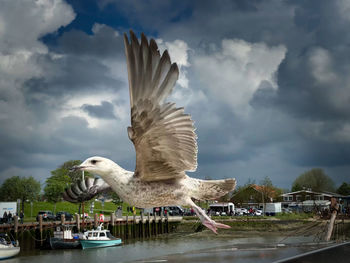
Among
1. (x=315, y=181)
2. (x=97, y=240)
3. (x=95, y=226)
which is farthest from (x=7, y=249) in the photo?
(x=315, y=181)

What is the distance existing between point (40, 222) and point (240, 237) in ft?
56.6

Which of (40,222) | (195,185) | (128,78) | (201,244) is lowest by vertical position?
(201,244)

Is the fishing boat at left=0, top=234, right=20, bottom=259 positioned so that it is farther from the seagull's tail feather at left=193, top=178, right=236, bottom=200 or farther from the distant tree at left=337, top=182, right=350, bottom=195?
the distant tree at left=337, top=182, right=350, bottom=195

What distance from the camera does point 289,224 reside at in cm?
3812

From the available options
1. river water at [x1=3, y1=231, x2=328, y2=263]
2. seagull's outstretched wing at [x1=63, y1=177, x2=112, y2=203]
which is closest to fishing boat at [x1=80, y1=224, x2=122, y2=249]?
river water at [x1=3, y1=231, x2=328, y2=263]

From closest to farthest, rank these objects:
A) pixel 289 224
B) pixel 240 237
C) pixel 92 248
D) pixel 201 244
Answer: pixel 92 248 → pixel 201 244 → pixel 240 237 → pixel 289 224

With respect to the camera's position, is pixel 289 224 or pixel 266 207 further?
pixel 266 207

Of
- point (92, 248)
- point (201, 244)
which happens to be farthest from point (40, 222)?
point (201, 244)

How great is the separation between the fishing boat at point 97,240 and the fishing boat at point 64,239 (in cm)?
60

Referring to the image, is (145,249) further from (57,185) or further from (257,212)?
(257,212)

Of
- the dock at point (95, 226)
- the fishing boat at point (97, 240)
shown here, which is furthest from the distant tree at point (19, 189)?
the fishing boat at point (97, 240)

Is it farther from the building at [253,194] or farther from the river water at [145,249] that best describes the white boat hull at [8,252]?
the building at [253,194]

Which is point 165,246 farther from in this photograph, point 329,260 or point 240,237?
point 329,260

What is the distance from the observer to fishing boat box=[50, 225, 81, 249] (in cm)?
2939
